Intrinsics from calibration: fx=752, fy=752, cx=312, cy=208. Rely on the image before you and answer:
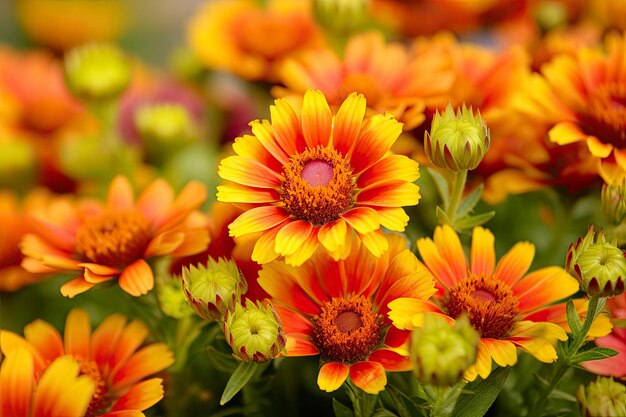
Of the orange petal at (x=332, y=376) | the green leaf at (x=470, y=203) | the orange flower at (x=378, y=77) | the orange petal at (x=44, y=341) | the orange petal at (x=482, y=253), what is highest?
the orange flower at (x=378, y=77)

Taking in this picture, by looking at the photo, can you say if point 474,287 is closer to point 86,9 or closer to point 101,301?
point 101,301

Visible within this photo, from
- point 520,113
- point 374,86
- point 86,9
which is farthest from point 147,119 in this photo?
point 86,9

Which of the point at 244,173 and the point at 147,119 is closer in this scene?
the point at 244,173

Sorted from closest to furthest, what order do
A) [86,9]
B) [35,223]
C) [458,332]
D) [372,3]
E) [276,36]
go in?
[458,332], [35,223], [276,36], [372,3], [86,9]

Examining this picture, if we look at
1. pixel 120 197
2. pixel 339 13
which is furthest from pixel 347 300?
pixel 339 13

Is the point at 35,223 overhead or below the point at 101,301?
overhead

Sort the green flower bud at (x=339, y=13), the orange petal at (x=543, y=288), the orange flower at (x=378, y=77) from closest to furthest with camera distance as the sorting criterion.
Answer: the orange petal at (x=543, y=288)
the orange flower at (x=378, y=77)
the green flower bud at (x=339, y=13)

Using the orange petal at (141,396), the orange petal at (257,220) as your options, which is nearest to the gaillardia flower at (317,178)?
the orange petal at (257,220)

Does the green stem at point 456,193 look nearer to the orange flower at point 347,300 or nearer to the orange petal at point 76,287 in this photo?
the orange flower at point 347,300
